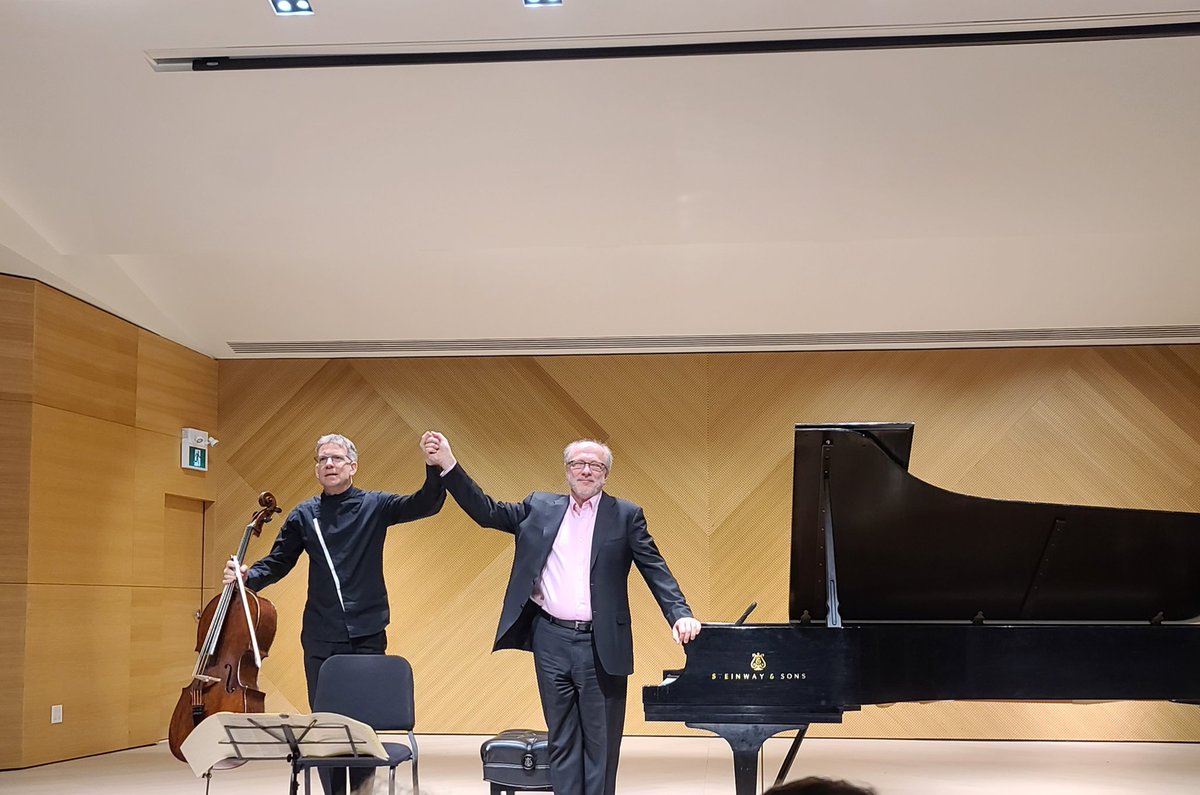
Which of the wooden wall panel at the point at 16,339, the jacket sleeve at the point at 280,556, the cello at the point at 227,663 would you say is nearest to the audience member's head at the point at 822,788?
the jacket sleeve at the point at 280,556

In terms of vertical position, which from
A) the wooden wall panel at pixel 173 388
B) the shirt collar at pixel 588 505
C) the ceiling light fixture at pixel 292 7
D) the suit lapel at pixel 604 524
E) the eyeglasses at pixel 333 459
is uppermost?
the ceiling light fixture at pixel 292 7

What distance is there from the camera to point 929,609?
15.7ft

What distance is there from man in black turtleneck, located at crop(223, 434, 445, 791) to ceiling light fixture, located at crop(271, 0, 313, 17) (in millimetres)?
1859

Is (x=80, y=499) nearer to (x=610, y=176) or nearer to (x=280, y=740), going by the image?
(x=610, y=176)

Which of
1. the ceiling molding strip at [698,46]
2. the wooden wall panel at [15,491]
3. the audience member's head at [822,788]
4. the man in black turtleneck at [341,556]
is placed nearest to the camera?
the audience member's head at [822,788]

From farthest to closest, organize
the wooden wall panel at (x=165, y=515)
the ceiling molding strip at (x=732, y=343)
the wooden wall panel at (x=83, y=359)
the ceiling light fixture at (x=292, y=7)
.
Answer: the ceiling molding strip at (x=732, y=343) < the wooden wall panel at (x=165, y=515) < the wooden wall panel at (x=83, y=359) < the ceiling light fixture at (x=292, y=7)

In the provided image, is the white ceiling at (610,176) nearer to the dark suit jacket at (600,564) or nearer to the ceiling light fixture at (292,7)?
the ceiling light fixture at (292,7)

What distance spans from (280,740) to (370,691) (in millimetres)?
821

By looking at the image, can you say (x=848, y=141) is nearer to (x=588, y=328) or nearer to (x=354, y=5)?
(x=354, y=5)

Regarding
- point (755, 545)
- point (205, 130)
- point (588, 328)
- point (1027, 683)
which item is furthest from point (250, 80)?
point (755, 545)

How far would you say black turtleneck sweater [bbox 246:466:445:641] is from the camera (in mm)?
4418

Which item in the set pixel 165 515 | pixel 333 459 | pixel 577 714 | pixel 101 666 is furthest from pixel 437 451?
pixel 165 515

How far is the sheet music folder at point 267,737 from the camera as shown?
10.6ft

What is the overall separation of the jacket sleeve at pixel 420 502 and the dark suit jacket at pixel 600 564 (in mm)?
57
